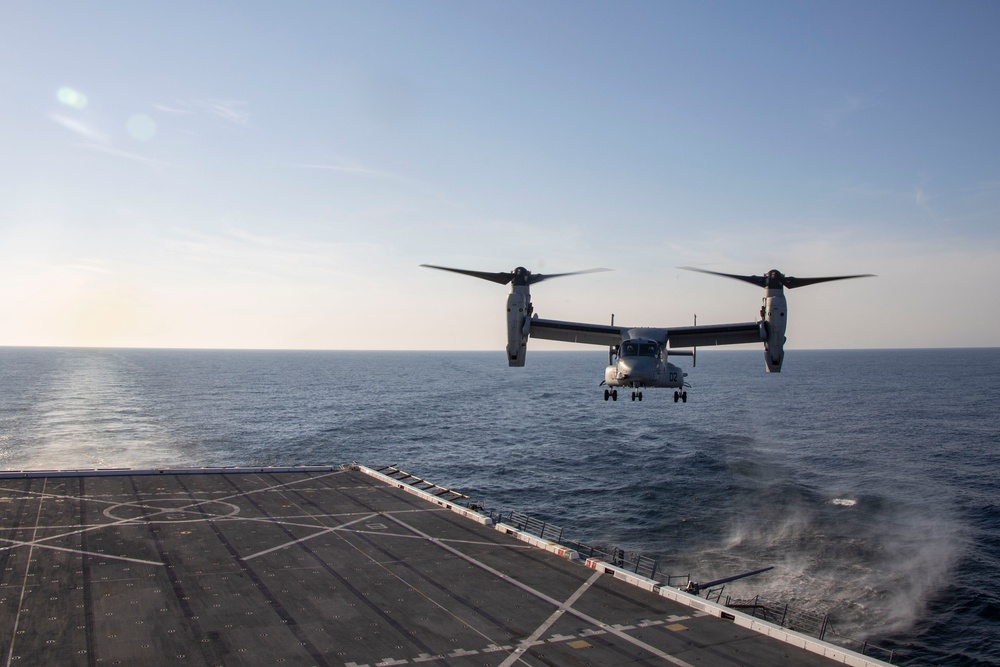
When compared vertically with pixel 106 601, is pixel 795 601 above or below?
below

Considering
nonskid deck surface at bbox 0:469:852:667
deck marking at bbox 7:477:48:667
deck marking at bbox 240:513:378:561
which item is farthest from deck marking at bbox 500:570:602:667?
deck marking at bbox 7:477:48:667

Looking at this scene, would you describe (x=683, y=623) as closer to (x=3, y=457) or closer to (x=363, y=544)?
(x=363, y=544)

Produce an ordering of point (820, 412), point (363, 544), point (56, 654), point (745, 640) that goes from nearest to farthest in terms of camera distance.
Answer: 1. point (56, 654)
2. point (745, 640)
3. point (363, 544)
4. point (820, 412)

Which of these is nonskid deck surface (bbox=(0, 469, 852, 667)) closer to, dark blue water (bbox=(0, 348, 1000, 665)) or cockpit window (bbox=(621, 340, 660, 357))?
cockpit window (bbox=(621, 340, 660, 357))

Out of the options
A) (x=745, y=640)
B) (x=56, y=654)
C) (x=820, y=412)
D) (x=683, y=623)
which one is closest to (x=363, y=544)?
(x=56, y=654)

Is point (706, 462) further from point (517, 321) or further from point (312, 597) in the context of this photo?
point (312, 597)

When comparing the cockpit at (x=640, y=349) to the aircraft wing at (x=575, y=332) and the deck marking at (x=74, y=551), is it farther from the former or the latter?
the deck marking at (x=74, y=551)

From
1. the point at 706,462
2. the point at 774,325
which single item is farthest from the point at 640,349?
the point at 706,462
